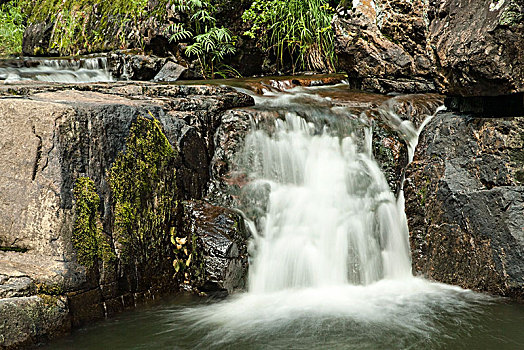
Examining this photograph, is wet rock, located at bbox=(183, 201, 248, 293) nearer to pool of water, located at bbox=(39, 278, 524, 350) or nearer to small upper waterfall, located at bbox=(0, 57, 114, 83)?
pool of water, located at bbox=(39, 278, 524, 350)

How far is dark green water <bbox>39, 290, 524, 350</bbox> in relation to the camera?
3197 mm

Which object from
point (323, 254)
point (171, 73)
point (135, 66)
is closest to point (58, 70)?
point (135, 66)

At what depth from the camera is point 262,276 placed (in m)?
4.36

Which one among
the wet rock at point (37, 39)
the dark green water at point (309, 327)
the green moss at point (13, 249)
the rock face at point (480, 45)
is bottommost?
the dark green water at point (309, 327)

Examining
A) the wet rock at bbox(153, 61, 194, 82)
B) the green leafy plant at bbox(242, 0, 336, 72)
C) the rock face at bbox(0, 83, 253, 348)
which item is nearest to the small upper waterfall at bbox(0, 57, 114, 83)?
the wet rock at bbox(153, 61, 194, 82)

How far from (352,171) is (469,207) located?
48.5 inches

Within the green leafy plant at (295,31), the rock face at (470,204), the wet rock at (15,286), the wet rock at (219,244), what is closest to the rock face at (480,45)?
the rock face at (470,204)

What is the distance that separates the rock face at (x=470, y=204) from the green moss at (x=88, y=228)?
296cm

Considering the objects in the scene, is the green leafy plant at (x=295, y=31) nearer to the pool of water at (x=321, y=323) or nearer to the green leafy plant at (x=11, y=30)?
the pool of water at (x=321, y=323)

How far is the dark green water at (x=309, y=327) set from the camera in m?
3.20

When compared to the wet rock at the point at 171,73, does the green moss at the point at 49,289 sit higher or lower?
lower

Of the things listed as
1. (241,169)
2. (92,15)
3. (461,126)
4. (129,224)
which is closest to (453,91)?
(461,126)

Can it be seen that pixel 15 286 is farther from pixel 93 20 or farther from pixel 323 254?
pixel 93 20

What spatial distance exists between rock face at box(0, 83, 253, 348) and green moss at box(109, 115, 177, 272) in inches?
1.1
